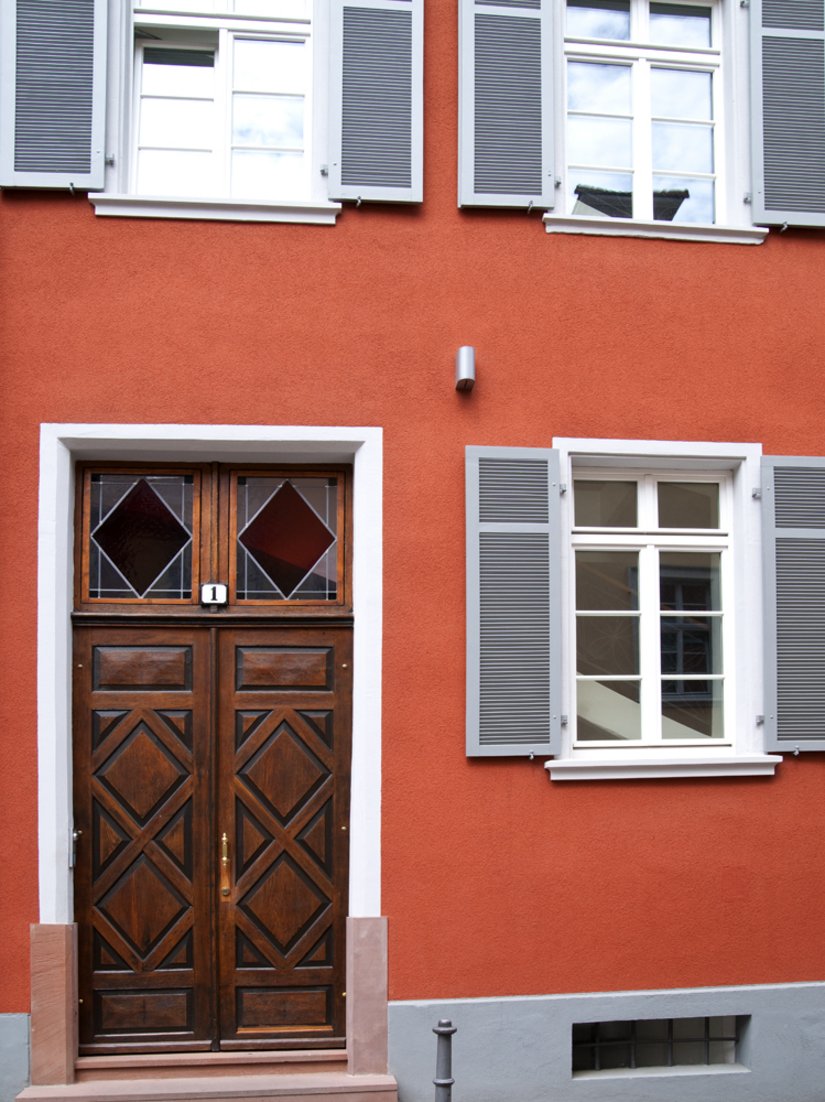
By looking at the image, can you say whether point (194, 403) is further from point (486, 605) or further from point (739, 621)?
point (739, 621)

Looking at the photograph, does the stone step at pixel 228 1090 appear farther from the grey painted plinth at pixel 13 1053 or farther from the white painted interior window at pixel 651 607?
the white painted interior window at pixel 651 607

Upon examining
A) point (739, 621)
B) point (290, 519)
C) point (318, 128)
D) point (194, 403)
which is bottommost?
point (739, 621)

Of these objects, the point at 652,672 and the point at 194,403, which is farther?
the point at 652,672

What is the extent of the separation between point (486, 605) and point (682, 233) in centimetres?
232

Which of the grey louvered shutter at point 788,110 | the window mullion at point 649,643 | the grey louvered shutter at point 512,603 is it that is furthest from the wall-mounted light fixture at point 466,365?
the grey louvered shutter at point 788,110

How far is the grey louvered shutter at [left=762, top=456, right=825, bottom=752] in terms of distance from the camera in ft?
19.6

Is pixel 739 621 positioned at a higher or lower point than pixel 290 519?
lower

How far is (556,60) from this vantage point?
6.16 metres

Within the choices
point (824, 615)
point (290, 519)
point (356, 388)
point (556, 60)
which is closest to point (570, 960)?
point (824, 615)

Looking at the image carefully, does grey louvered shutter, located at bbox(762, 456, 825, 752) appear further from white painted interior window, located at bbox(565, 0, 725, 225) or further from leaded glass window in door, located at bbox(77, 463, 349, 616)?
leaded glass window in door, located at bbox(77, 463, 349, 616)

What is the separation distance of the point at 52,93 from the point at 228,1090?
510 cm

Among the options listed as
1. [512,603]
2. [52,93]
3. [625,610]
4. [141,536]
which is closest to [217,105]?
[52,93]

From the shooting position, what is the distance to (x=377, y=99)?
5.88 meters

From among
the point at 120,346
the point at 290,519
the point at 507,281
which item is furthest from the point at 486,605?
the point at 120,346
